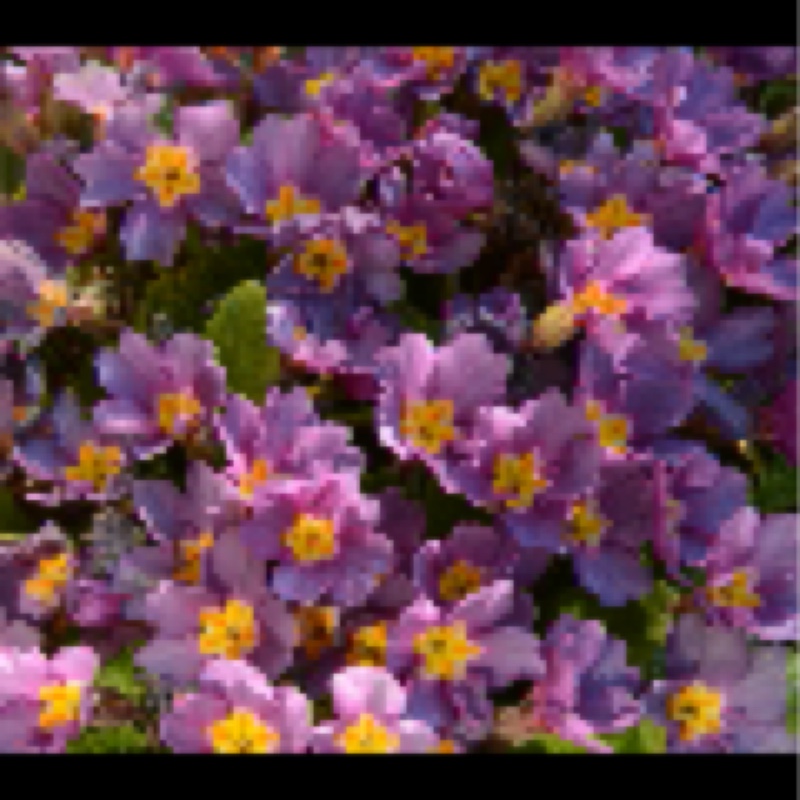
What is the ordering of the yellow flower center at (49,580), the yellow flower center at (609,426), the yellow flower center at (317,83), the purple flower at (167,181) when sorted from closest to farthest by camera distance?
1. the yellow flower center at (49,580)
2. the yellow flower center at (609,426)
3. the purple flower at (167,181)
4. the yellow flower center at (317,83)

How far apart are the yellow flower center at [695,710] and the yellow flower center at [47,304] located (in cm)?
83

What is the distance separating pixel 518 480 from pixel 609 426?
168 millimetres

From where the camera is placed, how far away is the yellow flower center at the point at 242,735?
1243 mm

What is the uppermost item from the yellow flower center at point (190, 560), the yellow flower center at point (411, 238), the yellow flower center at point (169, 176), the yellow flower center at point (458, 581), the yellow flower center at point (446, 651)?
the yellow flower center at point (169, 176)

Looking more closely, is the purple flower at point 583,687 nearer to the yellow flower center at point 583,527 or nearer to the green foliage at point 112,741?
the yellow flower center at point 583,527

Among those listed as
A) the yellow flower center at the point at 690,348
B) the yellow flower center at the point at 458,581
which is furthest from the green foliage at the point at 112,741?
the yellow flower center at the point at 690,348

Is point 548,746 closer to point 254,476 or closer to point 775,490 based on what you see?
point 254,476

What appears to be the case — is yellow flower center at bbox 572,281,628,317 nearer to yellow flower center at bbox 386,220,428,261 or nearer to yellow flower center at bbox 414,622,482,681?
yellow flower center at bbox 386,220,428,261

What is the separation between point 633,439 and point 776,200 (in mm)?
419

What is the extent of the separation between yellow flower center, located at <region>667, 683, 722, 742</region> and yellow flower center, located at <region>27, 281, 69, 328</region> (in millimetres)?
826

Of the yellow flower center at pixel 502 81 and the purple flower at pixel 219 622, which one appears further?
the yellow flower center at pixel 502 81

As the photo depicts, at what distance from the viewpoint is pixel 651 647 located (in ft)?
5.15

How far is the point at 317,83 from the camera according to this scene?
6.43 feet

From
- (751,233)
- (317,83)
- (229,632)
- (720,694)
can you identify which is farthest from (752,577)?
(317,83)
